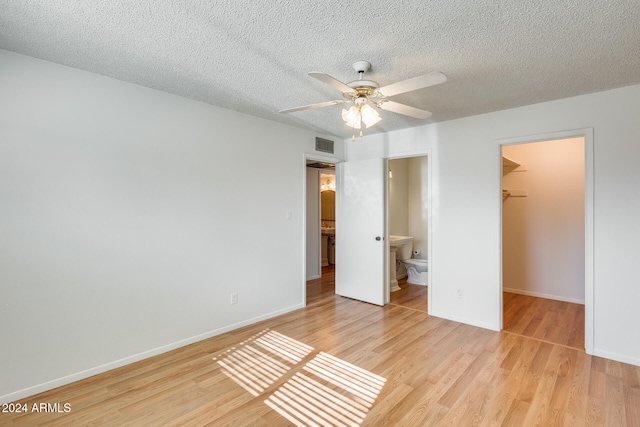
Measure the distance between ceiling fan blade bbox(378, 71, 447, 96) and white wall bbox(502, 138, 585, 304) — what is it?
3372mm

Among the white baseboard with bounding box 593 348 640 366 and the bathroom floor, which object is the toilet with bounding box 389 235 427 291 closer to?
the bathroom floor

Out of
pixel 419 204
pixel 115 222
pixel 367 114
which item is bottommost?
pixel 115 222

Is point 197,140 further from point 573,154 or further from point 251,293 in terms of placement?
point 573,154

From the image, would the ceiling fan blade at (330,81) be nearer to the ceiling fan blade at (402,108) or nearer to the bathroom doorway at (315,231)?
the ceiling fan blade at (402,108)

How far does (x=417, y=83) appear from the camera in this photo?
1904 millimetres

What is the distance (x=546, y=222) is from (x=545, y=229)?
10cm

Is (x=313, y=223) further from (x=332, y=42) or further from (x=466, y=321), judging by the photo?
(x=332, y=42)

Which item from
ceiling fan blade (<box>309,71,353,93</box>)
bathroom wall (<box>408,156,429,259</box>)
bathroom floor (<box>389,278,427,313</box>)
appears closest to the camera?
ceiling fan blade (<box>309,71,353,93</box>)

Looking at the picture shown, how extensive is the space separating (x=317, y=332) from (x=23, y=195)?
2742 mm

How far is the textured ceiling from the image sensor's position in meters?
1.67

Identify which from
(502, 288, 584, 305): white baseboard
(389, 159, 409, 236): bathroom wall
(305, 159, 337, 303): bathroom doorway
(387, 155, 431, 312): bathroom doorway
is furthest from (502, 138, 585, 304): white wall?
(305, 159, 337, 303): bathroom doorway

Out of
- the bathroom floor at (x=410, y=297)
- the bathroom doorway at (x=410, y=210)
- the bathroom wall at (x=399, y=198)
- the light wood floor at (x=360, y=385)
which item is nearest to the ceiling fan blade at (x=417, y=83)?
the light wood floor at (x=360, y=385)

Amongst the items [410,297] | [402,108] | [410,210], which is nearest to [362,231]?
[410,297]

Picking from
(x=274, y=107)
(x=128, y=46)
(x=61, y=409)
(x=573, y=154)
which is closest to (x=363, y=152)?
(x=274, y=107)
